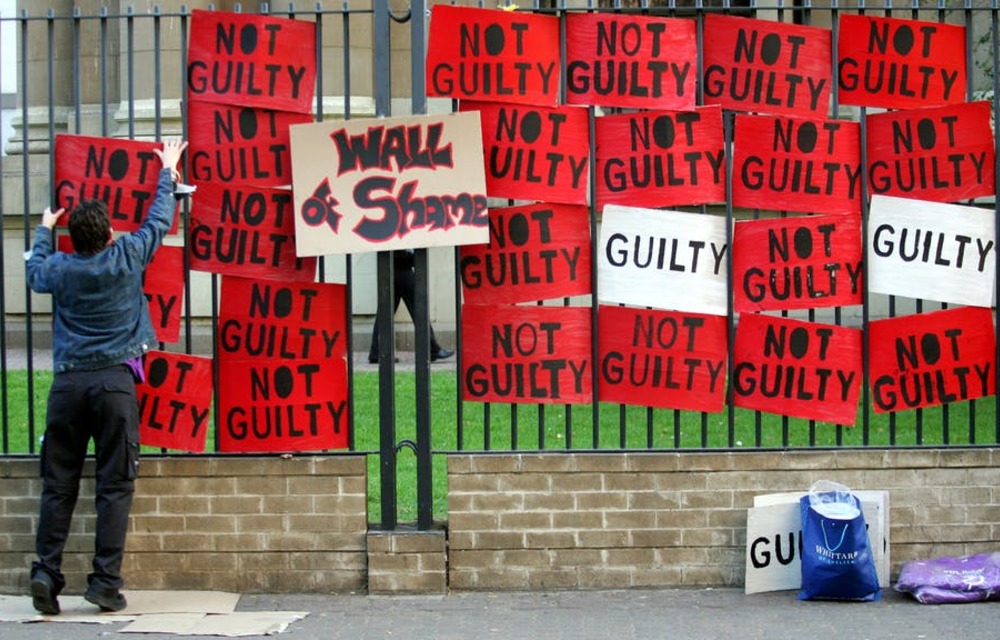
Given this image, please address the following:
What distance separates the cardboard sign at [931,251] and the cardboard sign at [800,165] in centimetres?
17

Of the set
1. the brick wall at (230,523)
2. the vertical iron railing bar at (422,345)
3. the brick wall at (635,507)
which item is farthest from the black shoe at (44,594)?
the brick wall at (635,507)

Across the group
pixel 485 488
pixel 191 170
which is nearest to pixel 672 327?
pixel 485 488

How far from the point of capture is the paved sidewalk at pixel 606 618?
632 centimetres

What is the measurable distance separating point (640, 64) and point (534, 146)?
0.64 meters

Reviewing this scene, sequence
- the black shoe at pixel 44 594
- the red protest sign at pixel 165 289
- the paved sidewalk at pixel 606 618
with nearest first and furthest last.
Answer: the paved sidewalk at pixel 606 618
the black shoe at pixel 44 594
the red protest sign at pixel 165 289

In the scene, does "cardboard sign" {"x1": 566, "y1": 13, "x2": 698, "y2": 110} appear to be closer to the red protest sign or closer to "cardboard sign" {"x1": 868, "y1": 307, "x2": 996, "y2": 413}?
"cardboard sign" {"x1": 868, "y1": 307, "x2": 996, "y2": 413}

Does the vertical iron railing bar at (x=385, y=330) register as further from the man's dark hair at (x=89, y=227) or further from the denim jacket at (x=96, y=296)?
the man's dark hair at (x=89, y=227)

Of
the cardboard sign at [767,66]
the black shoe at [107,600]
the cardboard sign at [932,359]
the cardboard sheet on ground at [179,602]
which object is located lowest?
the cardboard sheet on ground at [179,602]

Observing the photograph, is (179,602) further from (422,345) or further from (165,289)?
(422,345)

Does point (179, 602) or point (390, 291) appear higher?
point (390, 291)

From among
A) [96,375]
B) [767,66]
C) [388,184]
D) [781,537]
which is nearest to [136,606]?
[96,375]

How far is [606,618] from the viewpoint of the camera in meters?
6.60

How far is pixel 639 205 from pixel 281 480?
7.09 ft

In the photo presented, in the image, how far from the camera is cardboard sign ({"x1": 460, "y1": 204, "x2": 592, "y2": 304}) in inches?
274
